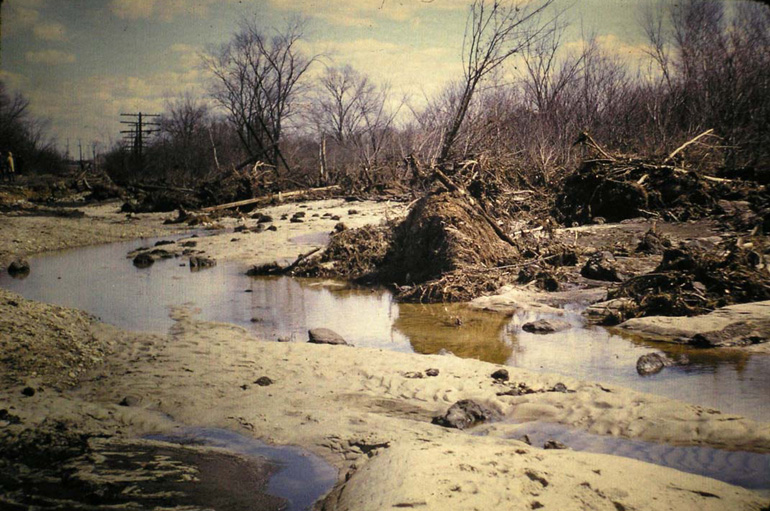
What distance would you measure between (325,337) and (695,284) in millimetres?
4453

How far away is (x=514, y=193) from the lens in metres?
13.7

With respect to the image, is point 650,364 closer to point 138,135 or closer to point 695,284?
point 695,284

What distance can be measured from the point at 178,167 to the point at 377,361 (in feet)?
114

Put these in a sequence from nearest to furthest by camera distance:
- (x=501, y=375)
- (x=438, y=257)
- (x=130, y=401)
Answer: (x=130, y=401), (x=501, y=375), (x=438, y=257)

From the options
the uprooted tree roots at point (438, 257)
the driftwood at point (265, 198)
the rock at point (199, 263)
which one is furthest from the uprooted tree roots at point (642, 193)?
the driftwood at point (265, 198)

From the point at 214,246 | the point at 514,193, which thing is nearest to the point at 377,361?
the point at 514,193

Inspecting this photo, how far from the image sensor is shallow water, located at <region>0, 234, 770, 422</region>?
204 inches

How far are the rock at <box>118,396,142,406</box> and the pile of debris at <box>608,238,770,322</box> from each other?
5.18 meters

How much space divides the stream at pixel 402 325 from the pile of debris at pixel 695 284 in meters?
0.74

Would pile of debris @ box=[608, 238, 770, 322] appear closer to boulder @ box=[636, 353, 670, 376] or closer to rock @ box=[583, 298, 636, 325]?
rock @ box=[583, 298, 636, 325]

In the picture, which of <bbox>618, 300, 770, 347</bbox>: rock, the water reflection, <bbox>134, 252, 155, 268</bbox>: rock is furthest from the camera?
<bbox>134, 252, 155, 268</bbox>: rock

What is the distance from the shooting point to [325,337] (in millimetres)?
6621

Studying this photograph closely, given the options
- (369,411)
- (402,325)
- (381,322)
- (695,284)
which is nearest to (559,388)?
(369,411)

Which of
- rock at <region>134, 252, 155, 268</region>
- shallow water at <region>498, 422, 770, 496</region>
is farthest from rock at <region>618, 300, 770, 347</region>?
rock at <region>134, 252, 155, 268</region>
